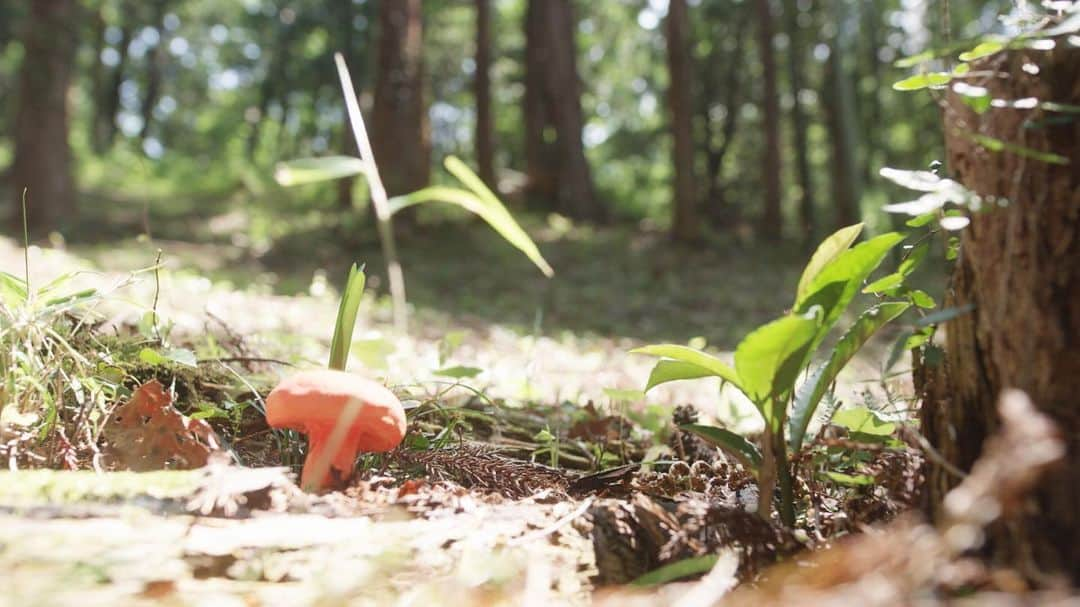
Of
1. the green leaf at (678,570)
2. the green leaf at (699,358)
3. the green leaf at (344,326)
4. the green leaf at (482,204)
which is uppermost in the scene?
the green leaf at (482,204)

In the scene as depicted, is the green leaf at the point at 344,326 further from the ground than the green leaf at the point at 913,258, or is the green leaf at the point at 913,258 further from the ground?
the green leaf at the point at 913,258

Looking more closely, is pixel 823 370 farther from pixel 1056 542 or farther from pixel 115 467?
pixel 115 467

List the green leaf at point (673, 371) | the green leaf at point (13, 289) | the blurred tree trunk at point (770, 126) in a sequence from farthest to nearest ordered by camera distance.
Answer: the blurred tree trunk at point (770, 126) → the green leaf at point (13, 289) → the green leaf at point (673, 371)

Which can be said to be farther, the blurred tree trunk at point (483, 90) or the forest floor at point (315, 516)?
the blurred tree trunk at point (483, 90)

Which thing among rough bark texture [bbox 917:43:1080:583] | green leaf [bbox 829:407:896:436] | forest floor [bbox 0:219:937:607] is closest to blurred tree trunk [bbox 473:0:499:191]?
forest floor [bbox 0:219:937:607]

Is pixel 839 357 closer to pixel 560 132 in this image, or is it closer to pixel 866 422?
pixel 866 422

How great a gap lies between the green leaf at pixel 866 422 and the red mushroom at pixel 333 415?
841 millimetres

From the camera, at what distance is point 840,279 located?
4.28 feet

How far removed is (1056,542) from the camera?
0.98 meters

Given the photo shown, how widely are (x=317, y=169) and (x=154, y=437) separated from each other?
2.34ft

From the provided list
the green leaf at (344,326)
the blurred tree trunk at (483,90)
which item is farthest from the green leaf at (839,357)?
the blurred tree trunk at (483,90)

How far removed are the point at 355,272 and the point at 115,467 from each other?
A: 57cm

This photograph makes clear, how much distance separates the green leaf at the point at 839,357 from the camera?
134 cm

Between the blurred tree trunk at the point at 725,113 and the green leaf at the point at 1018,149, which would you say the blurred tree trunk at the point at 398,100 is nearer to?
the blurred tree trunk at the point at 725,113
